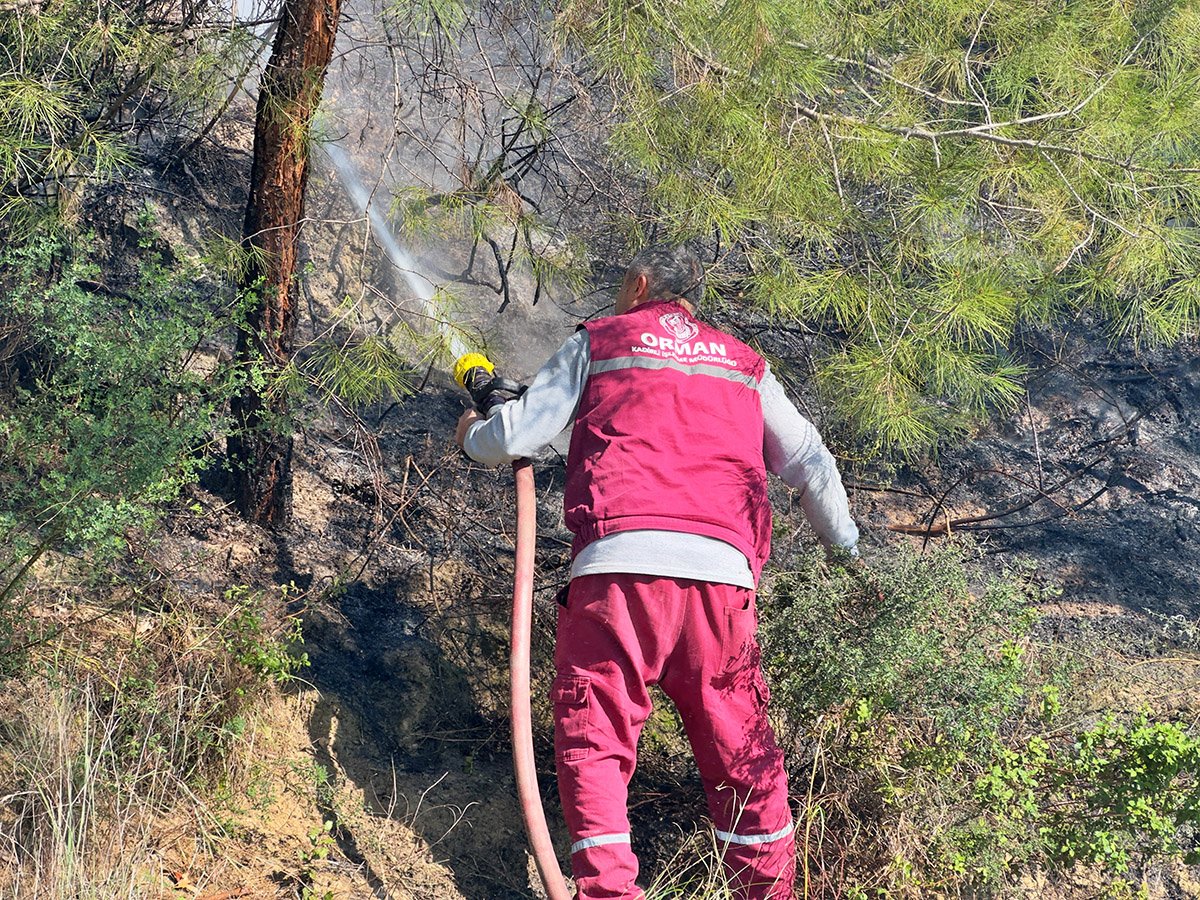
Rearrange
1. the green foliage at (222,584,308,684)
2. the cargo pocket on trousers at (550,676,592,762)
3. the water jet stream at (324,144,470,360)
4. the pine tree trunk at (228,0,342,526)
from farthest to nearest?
the water jet stream at (324,144,470,360)
the pine tree trunk at (228,0,342,526)
the green foliage at (222,584,308,684)
the cargo pocket on trousers at (550,676,592,762)

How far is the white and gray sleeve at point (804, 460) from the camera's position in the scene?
3.04m

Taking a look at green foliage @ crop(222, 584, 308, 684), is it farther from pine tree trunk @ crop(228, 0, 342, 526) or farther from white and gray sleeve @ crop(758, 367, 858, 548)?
white and gray sleeve @ crop(758, 367, 858, 548)

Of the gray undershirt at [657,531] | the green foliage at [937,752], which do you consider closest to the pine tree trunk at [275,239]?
the gray undershirt at [657,531]

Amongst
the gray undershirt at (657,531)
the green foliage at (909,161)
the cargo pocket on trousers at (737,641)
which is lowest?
the cargo pocket on trousers at (737,641)

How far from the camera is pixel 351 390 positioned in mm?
3490

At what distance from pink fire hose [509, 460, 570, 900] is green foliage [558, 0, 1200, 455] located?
1.04 metres

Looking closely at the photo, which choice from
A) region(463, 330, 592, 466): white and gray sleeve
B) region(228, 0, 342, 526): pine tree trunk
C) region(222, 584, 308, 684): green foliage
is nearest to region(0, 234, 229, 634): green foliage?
region(228, 0, 342, 526): pine tree trunk

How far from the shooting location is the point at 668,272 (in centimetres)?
301

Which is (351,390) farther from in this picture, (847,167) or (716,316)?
(847,167)

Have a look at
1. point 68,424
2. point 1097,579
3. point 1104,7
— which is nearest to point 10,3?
point 68,424

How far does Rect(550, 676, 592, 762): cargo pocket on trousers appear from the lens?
262 cm

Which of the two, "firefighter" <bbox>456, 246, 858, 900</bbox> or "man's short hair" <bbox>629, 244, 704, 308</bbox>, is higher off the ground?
"man's short hair" <bbox>629, 244, 704, 308</bbox>

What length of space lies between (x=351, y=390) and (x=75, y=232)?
1137 millimetres

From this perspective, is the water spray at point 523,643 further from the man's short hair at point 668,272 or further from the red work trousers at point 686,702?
the man's short hair at point 668,272
